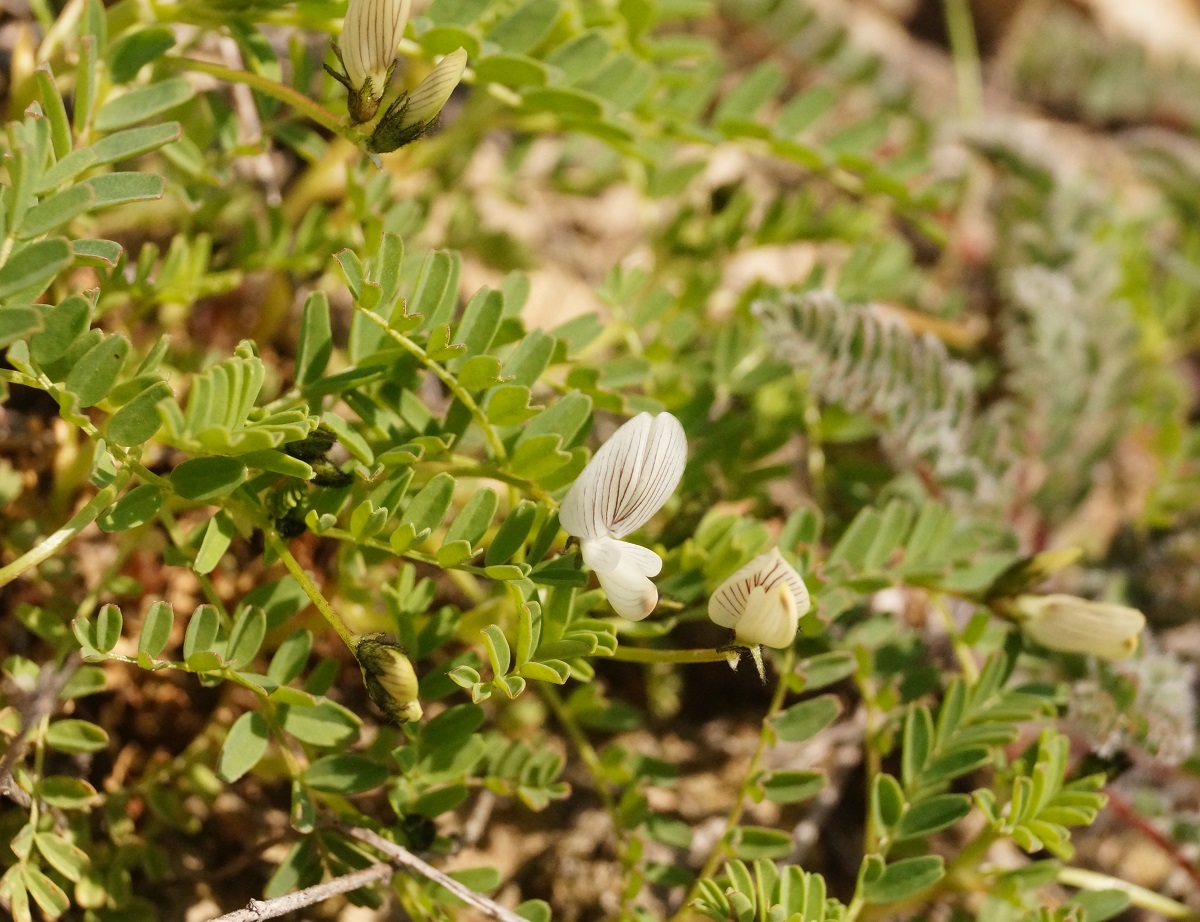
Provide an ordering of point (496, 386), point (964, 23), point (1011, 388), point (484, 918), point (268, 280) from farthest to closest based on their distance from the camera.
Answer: point (964, 23) → point (1011, 388) → point (268, 280) → point (484, 918) → point (496, 386)

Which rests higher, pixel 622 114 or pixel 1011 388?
pixel 622 114

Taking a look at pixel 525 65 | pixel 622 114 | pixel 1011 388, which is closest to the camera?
pixel 525 65

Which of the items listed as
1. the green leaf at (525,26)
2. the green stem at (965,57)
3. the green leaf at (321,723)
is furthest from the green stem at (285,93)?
the green stem at (965,57)

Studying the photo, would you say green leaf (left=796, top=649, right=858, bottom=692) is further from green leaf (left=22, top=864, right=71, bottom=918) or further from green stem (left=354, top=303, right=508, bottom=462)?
green leaf (left=22, top=864, right=71, bottom=918)

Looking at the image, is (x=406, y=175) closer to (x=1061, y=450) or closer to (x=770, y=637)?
(x=770, y=637)

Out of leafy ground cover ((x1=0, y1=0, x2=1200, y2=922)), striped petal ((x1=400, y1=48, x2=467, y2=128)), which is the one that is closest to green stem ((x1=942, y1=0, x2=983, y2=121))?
leafy ground cover ((x1=0, y1=0, x2=1200, y2=922))

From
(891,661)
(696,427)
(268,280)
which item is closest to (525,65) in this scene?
(696,427)

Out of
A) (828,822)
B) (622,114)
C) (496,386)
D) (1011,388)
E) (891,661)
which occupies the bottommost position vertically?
(828,822)
